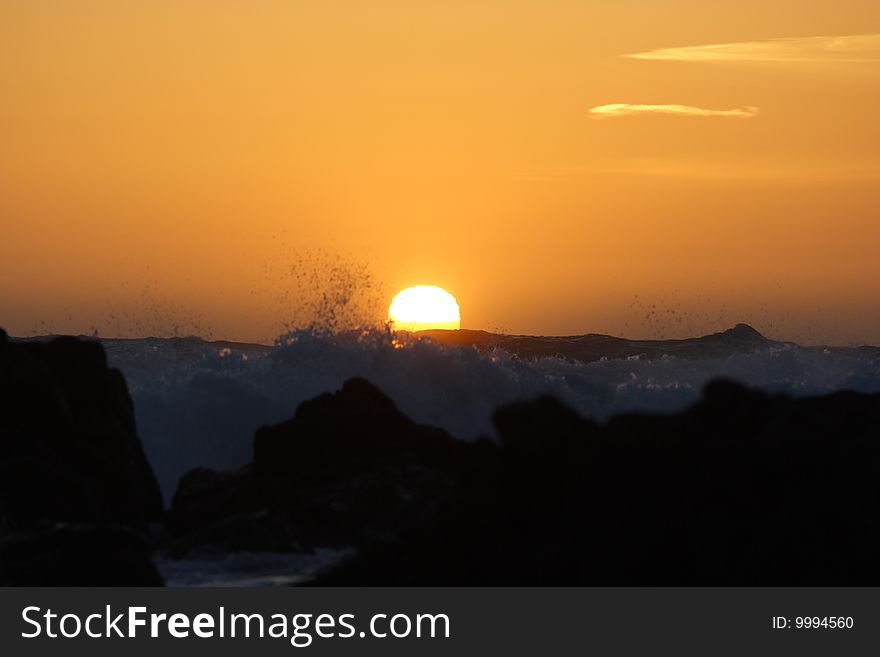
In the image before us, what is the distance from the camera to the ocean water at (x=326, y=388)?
1114 inches

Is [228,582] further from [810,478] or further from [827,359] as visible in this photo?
[827,359]

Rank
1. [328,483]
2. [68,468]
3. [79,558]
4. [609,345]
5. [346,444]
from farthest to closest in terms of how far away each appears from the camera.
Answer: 1. [609,345]
2. [346,444]
3. [328,483]
4. [68,468]
5. [79,558]

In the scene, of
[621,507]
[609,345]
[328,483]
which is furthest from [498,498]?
[609,345]

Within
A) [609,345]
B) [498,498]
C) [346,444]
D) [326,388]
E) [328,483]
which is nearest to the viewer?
[498,498]

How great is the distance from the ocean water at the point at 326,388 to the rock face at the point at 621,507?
31.3 ft

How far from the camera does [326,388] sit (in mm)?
30891

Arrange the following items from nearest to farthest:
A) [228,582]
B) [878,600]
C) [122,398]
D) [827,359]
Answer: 1. [878,600]
2. [228,582]
3. [122,398]
4. [827,359]

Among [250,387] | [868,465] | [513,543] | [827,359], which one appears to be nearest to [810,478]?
[868,465]

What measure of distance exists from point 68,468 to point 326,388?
1235 centimetres

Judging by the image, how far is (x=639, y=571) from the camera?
14.1 meters

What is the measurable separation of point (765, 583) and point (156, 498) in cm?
896

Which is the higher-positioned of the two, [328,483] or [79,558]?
[328,483]

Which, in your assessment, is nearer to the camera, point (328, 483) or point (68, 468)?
point (68, 468)

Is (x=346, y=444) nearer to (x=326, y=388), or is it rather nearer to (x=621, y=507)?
(x=621, y=507)
